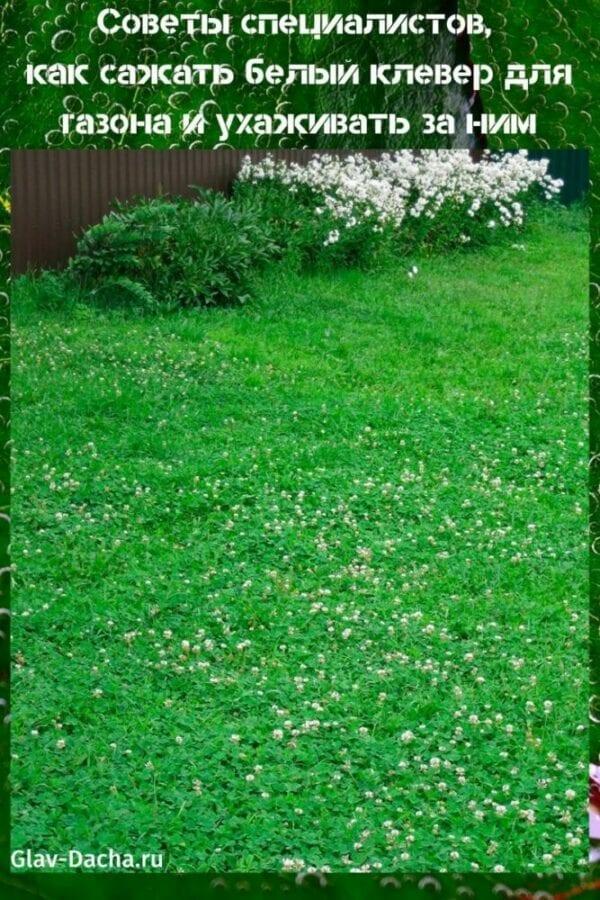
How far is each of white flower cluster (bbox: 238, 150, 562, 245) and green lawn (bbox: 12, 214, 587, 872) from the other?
0.21 metres

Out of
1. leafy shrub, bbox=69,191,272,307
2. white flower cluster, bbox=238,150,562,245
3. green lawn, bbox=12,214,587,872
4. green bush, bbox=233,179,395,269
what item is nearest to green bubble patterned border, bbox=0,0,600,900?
green lawn, bbox=12,214,587,872

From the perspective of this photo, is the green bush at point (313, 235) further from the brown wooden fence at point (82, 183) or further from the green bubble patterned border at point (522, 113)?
the green bubble patterned border at point (522, 113)

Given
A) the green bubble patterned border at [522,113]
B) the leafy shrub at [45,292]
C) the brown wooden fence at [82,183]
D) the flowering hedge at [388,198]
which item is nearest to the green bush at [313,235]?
the flowering hedge at [388,198]

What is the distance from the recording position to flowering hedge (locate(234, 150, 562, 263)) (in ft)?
12.8

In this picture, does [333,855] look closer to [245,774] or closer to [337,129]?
[245,774]

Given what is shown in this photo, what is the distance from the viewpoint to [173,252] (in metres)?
4.45

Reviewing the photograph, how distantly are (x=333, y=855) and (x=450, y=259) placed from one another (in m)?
2.53

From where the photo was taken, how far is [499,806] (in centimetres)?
336

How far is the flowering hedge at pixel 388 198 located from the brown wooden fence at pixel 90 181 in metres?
0.12

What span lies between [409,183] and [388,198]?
111mm

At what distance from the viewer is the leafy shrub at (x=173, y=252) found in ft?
13.7

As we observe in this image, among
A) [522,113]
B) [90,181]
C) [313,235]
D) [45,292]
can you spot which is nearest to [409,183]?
[313,235]

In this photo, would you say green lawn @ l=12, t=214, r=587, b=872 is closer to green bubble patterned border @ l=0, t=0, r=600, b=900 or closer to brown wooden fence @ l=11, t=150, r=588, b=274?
green bubble patterned border @ l=0, t=0, r=600, b=900

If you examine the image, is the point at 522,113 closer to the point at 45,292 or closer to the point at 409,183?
the point at 409,183
